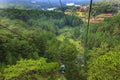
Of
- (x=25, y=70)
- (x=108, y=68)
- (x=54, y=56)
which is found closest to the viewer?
(x=108, y=68)

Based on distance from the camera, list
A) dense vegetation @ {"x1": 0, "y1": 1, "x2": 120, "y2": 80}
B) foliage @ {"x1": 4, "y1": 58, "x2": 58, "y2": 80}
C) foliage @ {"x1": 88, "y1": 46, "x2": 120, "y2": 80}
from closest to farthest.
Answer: foliage @ {"x1": 88, "y1": 46, "x2": 120, "y2": 80}, dense vegetation @ {"x1": 0, "y1": 1, "x2": 120, "y2": 80}, foliage @ {"x1": 4, "y1": 58, "x2": 58, "y2": 80}

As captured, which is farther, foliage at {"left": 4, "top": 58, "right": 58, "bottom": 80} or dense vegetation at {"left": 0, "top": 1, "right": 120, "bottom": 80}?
foliage at {"left": 4, "top": 58, "right": 58, "bottom": 80}

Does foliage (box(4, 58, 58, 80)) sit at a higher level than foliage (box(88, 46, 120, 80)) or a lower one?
lower

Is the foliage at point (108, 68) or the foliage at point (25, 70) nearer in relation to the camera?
the foliage at point (108, 68)

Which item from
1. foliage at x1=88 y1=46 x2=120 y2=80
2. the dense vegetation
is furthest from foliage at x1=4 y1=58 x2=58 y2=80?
foliage at x1=88 y1=46 x2=120 y2=80

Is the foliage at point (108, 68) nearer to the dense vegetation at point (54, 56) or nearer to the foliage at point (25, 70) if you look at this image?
the dense vegetation at point (54, 56)

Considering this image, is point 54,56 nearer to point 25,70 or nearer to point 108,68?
point 25,70

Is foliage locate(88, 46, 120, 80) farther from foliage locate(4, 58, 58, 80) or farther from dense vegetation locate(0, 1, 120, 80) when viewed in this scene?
foliage locate(4, 58, 58, 80)

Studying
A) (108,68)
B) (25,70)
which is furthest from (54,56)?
(108,68)

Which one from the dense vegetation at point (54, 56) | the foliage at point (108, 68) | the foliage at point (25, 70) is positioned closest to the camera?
the foliage at point (108, 68)

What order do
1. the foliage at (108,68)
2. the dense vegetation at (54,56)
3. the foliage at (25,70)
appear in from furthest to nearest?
the foliage at (25,70) → the dense vegetation at (54,56) → the foliage at (108,68)

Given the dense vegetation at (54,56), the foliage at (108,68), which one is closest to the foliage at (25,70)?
the dense vegetation at (54,56)
